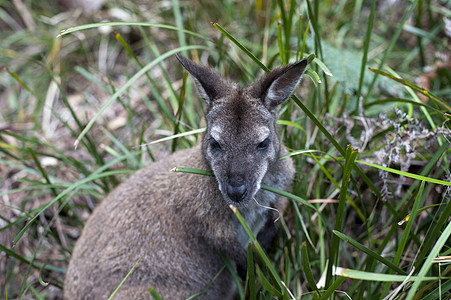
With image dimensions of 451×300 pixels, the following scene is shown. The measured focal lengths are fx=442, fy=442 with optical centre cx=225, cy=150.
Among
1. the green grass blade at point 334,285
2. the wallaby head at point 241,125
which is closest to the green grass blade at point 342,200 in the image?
the green grass blade at point 334,285

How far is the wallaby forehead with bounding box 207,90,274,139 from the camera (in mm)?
3240

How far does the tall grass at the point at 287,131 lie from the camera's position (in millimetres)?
3322

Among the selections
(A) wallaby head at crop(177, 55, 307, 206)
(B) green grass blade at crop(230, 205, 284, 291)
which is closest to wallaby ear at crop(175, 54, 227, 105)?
(A) wallaby head at crop(177, 55, 307, 206)

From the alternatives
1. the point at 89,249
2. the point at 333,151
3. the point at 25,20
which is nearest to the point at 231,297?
the point at 89,249

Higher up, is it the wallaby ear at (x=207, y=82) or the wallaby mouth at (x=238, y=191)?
the wallaby ear at (x=207, y=82)

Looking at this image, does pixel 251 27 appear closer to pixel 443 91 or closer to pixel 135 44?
pixel 135 44

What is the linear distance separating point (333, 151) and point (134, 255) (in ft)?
6.64

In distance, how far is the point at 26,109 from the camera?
6.31m

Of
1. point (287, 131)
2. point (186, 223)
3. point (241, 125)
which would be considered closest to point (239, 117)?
point (241, 125)

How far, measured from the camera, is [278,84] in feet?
10.5

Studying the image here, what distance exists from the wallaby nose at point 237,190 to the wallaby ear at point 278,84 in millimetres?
697

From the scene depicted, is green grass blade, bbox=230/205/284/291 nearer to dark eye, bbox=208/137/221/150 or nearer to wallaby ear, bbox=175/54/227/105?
dark eye, bbox=208/137/221/150

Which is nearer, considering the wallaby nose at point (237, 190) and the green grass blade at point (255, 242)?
the green grass blade at point (255, 242)

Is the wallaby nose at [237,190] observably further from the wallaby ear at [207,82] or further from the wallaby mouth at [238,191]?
the wallaby ear at [207,82]
